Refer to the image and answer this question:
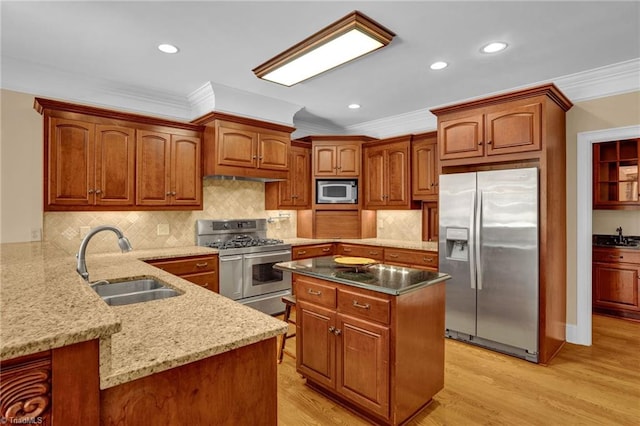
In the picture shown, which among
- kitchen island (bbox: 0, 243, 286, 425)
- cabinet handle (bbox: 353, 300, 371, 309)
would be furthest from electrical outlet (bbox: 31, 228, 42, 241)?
cabinet handle (bbox: 353, 300, 371, 309)

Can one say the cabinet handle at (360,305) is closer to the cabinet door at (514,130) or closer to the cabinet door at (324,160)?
the cabinet door at (514,130)

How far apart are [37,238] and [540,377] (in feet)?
14.8

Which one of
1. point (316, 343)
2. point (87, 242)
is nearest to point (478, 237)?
point (316, 343)

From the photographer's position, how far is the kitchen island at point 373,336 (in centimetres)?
200

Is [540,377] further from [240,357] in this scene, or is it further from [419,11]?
[419,11]

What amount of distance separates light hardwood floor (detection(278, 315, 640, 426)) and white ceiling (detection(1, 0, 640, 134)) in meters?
2.64

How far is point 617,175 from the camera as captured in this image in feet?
15.1

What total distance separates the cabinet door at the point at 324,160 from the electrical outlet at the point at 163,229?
81.7 inches

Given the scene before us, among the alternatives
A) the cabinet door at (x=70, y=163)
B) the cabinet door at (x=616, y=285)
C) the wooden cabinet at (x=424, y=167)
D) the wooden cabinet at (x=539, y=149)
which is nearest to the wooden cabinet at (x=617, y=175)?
the cabinet door at (x=616, y=285)

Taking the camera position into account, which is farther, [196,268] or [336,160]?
[336,160]

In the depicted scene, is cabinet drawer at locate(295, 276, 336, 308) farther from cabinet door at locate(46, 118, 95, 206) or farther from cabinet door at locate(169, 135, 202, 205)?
cabinet door at locate(46, 118, 95, 206)

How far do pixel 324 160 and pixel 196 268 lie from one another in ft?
Result: 7.58

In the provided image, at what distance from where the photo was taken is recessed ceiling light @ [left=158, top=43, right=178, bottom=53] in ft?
9.13

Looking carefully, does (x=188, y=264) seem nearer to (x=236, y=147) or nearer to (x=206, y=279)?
(x=206, y=279)
